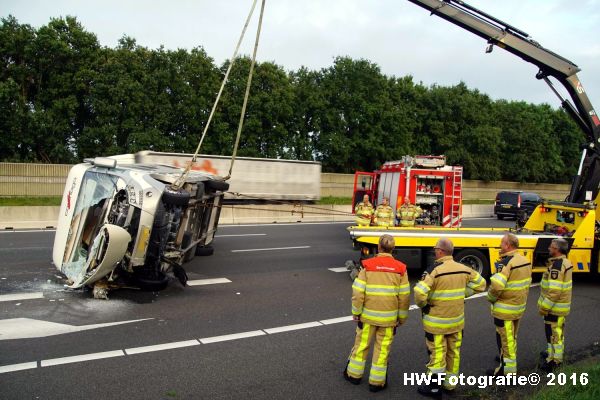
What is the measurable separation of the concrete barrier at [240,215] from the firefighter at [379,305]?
665 centimetres

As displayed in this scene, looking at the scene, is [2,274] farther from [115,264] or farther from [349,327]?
[349,327]

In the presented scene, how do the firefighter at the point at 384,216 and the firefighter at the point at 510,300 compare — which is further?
the firefighter at the point at 384,216

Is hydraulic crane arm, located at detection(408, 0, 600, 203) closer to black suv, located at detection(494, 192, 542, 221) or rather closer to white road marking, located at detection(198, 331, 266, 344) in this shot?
white road marking, located at detection(198, 331, 266, 344)

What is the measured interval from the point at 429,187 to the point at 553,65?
445cm

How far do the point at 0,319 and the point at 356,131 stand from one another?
27.8m

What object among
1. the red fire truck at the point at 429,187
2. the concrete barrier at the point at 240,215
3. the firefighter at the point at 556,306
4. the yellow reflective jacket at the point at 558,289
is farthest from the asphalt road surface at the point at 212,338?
the red fire truck at the point at 429,187

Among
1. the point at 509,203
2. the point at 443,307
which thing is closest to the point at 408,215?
the point at 443,307

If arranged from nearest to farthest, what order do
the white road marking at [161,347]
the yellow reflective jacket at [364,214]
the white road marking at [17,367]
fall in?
the white road marking at [17,367]
the white road marking at [161,347]
the yellow reflective jacket at [364,214]

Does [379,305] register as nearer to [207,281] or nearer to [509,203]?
[207,281]

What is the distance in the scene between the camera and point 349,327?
7.05 metres

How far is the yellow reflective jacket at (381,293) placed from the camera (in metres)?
4.83

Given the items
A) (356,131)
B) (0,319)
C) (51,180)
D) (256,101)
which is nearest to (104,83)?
(51,180)

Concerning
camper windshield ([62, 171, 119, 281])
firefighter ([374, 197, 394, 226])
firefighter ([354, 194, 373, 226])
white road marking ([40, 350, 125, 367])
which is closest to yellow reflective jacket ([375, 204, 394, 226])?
firefighter ([374, 197, 394, 226])

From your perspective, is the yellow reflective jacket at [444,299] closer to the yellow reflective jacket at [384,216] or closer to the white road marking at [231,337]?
the white road marking at [231,337]
